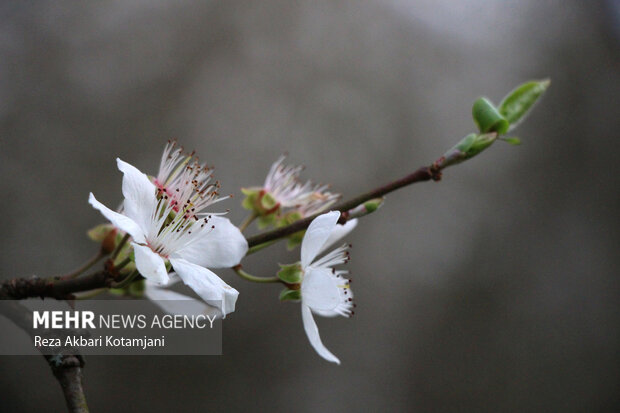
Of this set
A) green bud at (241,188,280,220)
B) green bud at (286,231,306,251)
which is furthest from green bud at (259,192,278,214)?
green bud at (286,231,306,251)

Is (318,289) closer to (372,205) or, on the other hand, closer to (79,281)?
(372,205)

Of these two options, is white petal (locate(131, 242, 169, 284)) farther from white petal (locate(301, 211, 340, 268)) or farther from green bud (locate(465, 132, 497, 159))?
green bud (locate(465, 132, 497, 159))

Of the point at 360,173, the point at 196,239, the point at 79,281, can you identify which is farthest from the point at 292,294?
the point at 360,173

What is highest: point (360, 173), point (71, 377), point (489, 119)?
point (360, 173)

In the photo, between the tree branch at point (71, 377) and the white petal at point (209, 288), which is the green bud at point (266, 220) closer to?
the white petal at point (209, 288)

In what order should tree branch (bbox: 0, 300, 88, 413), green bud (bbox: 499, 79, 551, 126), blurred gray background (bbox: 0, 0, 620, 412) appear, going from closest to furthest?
tree branch (bbox: 0, 300, 88, 413), green bud (bbox: 499, 79, 551, 126), blurred gray background (bbox: 0, 0, 620, 412)

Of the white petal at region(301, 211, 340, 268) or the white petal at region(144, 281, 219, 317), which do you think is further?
the white petal at region(144, 281, 219, 317)
